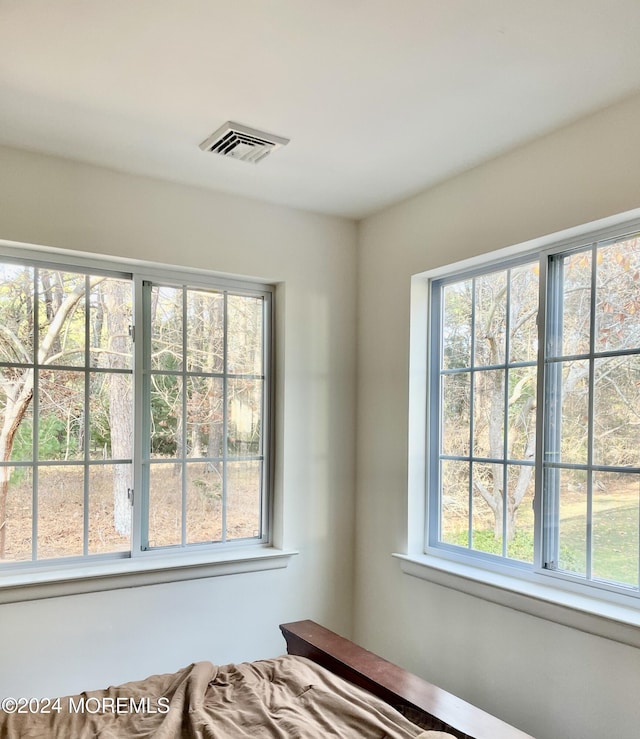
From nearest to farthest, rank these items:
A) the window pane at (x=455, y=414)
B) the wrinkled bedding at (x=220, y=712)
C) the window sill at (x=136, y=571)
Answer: the wrinkled bedding at (x=220, y=712), the window sill at (x=136, y=571), the window pane at (x=455, y=414)

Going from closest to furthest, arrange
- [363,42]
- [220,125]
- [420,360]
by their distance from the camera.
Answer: [363,42]
[220,125]
[420,360]

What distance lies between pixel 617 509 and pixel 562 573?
1.10 ft

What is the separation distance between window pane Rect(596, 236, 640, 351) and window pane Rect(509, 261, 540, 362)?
27 centimetres

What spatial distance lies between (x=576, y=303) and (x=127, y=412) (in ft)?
6.21

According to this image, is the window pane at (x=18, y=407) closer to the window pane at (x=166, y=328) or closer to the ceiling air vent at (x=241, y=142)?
the window pane at (x=166, y=328)

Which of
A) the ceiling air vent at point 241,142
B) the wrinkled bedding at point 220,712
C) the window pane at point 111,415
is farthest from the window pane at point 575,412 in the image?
the window pane at point 111,415

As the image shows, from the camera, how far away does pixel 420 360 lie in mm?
2895

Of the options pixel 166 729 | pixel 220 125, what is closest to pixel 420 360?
pixel 220 125

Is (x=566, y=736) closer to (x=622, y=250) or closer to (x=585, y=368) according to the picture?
(x=585, y=368)

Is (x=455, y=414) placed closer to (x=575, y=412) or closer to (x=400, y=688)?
(x=575, y=412)

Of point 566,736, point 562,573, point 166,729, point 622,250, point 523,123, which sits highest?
point 523,123

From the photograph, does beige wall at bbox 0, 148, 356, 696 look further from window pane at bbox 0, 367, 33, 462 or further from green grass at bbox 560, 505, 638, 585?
green grass at bbox 560, 505, 638, 585

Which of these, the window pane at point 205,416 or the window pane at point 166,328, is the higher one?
the window pane at point 166,328

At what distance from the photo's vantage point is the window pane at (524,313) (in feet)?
7.95
